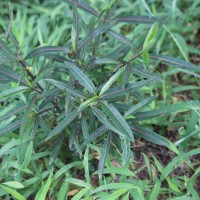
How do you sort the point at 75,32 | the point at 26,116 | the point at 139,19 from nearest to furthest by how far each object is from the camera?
the point at 26,116 < the point at 75,32 < the point at 139,19

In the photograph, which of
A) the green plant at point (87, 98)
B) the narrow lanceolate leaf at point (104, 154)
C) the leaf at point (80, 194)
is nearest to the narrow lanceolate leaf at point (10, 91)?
the green plant at point (87, 98)

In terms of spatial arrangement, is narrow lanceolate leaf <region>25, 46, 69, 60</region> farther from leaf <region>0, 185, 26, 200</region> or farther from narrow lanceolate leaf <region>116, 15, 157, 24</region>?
leaf <region>0, 185, 26, 200</region>

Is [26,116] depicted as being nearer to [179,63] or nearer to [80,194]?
[80,194]

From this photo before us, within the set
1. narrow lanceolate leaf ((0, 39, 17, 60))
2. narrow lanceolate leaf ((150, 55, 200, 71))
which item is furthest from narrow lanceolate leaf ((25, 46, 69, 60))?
narrow lanceolate leaf ((150, 55, 200, 71))

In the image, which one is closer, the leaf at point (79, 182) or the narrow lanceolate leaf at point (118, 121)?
the narrow lanceolate leaf at point (118, 121)

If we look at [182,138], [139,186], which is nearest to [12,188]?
[139,186]

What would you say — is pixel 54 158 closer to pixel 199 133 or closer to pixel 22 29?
pixel 199 133

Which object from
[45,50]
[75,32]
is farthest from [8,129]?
[75,32]

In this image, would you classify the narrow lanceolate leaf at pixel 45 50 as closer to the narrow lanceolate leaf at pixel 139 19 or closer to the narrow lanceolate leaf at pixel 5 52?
the narrow lanceolate leaf at pixel 5 52
